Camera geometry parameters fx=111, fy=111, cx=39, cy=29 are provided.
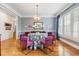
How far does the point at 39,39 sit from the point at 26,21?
275 inches

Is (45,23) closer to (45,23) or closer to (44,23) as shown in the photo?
(45,23)

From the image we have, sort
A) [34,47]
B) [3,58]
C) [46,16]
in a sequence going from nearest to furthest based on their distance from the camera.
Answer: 1. [3,58]
2. [34,47]
3. [46,16]

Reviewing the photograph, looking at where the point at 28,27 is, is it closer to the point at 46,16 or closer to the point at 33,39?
the point at 46,16

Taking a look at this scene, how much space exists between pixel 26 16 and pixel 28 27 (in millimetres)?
1310

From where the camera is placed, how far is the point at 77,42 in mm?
6277

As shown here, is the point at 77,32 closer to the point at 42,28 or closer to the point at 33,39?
the point at 33,39

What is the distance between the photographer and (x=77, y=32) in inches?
254

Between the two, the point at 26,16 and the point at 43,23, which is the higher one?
the point at 26,16

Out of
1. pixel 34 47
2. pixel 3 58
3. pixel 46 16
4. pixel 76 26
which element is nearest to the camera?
pixel 3 58

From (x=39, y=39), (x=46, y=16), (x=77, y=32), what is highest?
(x=46, y=16)

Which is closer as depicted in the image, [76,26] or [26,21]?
[76,26]

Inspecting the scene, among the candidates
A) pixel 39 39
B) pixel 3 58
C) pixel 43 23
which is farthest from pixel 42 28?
pixel 3 58

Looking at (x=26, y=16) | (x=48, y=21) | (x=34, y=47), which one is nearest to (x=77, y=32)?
(x=34, y=47)

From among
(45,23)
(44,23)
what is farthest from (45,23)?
(44,23)
